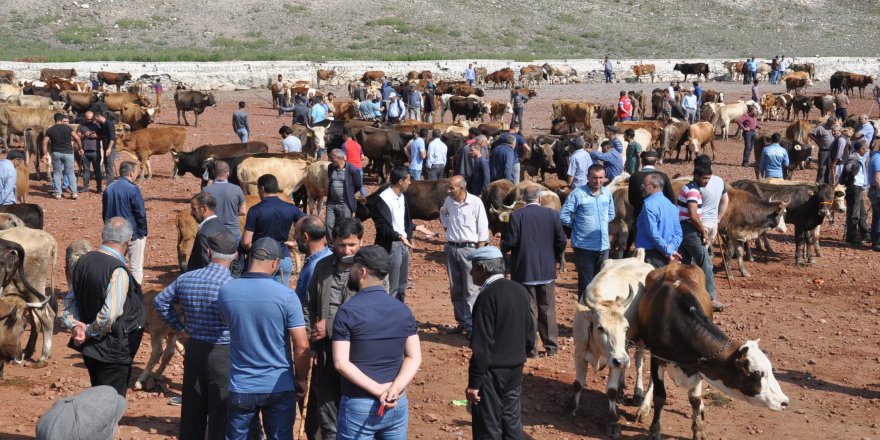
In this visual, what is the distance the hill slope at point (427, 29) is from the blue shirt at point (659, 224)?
42.4 m

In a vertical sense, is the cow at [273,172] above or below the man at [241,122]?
below

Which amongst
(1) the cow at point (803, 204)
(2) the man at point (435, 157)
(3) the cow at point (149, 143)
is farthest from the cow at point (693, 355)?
(3) the cow at point (149, 143)

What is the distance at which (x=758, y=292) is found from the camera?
477 inches

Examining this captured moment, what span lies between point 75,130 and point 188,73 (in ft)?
74.0

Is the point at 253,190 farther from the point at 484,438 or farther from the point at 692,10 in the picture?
the point at 692,10

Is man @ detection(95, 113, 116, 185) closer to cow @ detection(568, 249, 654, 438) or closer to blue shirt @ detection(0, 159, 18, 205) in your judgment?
blue shirt @ detection(0, 159, 18, 205)

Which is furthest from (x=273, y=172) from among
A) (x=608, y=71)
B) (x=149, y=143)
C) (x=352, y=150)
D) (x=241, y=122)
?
(x=608, y=71)

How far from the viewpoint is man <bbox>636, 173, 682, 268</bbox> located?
8758 millimetres

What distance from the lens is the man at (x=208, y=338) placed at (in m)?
5.47

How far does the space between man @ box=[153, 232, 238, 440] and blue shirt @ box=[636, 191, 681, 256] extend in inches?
181

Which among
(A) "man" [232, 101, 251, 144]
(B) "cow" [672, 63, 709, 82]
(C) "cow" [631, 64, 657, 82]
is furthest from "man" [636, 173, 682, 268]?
(B) "cow" [672, 63, 709, 82]

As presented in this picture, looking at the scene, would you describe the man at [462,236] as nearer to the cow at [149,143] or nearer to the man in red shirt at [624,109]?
the cow at [149,143]

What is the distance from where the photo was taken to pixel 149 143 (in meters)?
19.6

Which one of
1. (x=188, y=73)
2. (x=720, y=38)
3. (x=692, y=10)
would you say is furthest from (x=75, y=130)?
(x=692, y=10)
